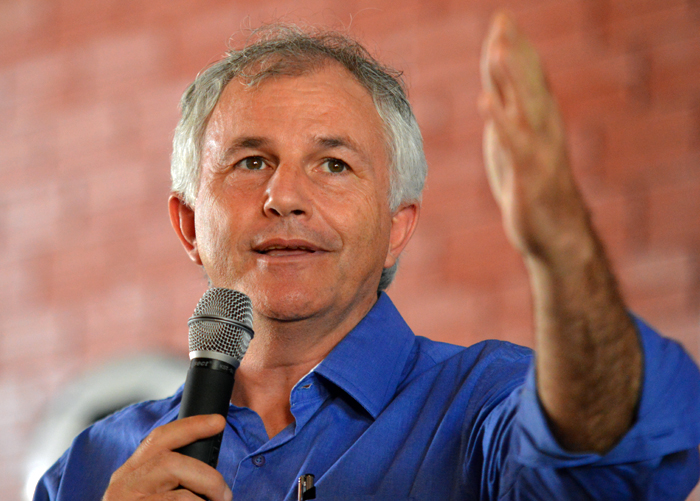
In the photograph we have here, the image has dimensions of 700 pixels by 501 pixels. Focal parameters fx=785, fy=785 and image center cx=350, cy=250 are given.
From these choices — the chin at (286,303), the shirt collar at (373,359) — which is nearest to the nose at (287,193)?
the chin at (286,303)

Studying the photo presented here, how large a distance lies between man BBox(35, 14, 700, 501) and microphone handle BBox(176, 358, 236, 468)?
0.02m

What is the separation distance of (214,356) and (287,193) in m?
0.44

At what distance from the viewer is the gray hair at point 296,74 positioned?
5.41 feet

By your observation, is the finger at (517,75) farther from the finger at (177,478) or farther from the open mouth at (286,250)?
the open mouth at (286,250)

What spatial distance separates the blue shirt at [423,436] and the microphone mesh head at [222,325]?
26cm

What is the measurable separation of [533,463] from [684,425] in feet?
0.54

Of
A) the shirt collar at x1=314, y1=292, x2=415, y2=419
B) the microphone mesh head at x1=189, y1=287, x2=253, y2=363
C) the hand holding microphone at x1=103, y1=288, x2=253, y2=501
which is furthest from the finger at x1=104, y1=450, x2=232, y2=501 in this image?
the shirt collar at x1=314, y1=292, x2=415, y2=419

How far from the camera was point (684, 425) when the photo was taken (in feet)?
2.73

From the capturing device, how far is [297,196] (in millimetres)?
1435

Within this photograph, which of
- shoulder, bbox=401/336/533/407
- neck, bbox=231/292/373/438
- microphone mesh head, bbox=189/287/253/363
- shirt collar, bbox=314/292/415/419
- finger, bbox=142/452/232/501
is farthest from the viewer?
neck, bbox=231/292/373/438

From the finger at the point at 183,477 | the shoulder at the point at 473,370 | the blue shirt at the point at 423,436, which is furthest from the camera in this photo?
the shoulder at the point at 473,370

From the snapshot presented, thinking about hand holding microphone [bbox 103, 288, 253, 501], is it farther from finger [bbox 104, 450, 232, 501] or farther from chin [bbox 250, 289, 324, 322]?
chin [bbox 250, 289, 324, 322]

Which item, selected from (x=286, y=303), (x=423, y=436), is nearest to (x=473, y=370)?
(x=423, y=436)

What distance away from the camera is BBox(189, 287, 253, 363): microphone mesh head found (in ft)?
3.60
